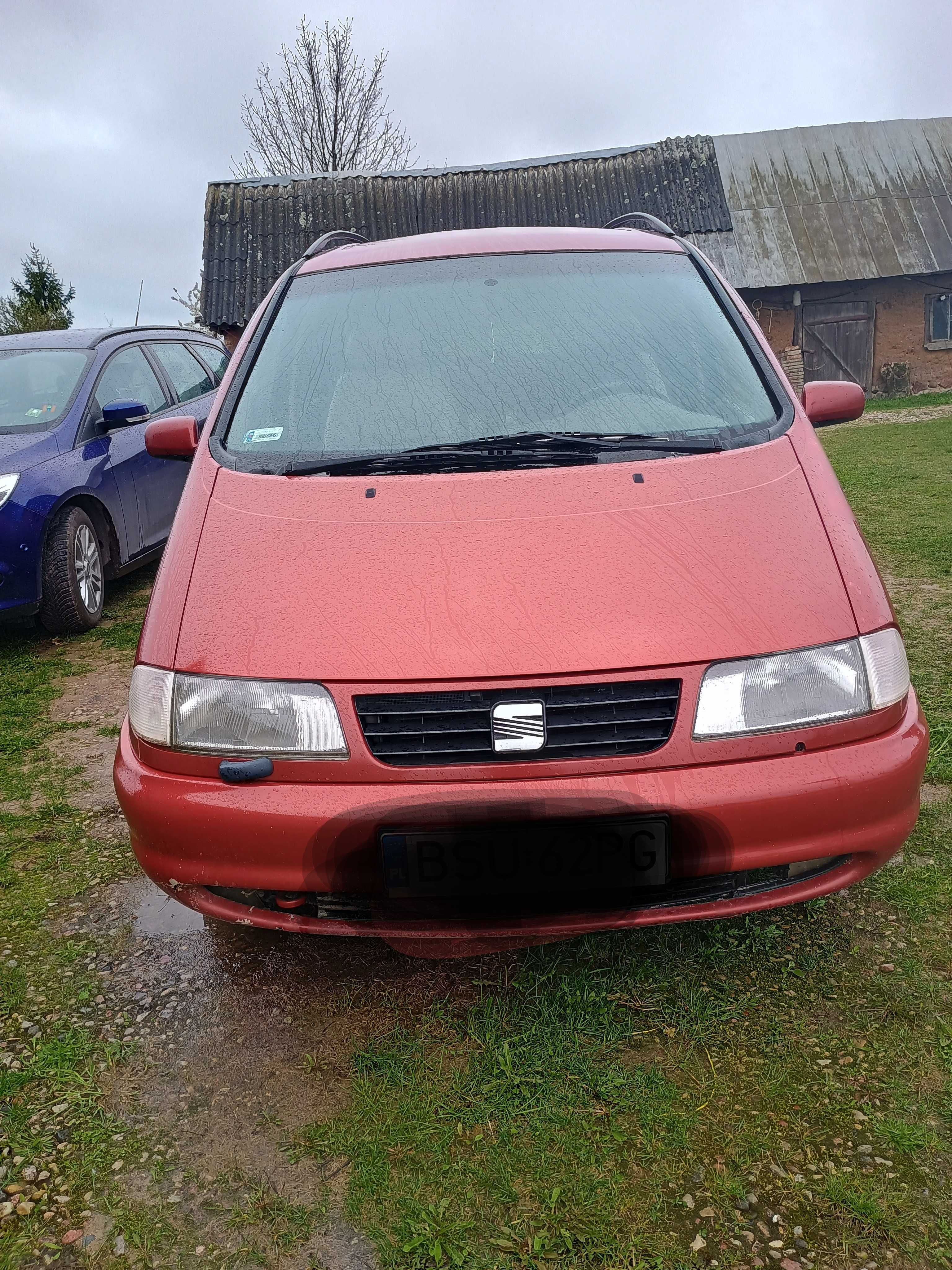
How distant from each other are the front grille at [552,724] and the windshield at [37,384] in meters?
4.16

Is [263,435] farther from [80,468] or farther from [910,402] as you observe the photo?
[910,402]

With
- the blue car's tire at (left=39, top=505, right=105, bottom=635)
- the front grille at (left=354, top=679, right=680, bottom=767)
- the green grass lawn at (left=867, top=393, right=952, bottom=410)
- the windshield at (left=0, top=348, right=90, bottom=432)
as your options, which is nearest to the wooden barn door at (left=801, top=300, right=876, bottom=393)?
the green grass lawn at (left=867, top=393, right=952, bottom=410)

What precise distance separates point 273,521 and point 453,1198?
54.6 inches

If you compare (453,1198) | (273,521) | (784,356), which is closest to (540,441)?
(273,521)

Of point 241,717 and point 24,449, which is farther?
point 24,449

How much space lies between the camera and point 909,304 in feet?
65.1

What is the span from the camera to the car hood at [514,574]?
181 cm

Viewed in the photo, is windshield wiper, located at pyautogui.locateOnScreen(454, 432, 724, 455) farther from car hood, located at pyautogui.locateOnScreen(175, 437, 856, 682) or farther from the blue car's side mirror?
the blue car's side mirror

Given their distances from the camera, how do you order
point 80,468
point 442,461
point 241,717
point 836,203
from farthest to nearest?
point 836,203 < point 80,468 < point 442,461 < point 241,717

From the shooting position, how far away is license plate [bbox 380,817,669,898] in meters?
1.73

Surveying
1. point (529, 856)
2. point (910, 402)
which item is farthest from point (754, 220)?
point (529, 856)

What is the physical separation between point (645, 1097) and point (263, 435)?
1.79m

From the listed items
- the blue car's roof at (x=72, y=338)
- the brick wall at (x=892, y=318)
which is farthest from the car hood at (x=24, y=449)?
the brick wall at (x=892, y=318)

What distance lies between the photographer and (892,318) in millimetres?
19875
